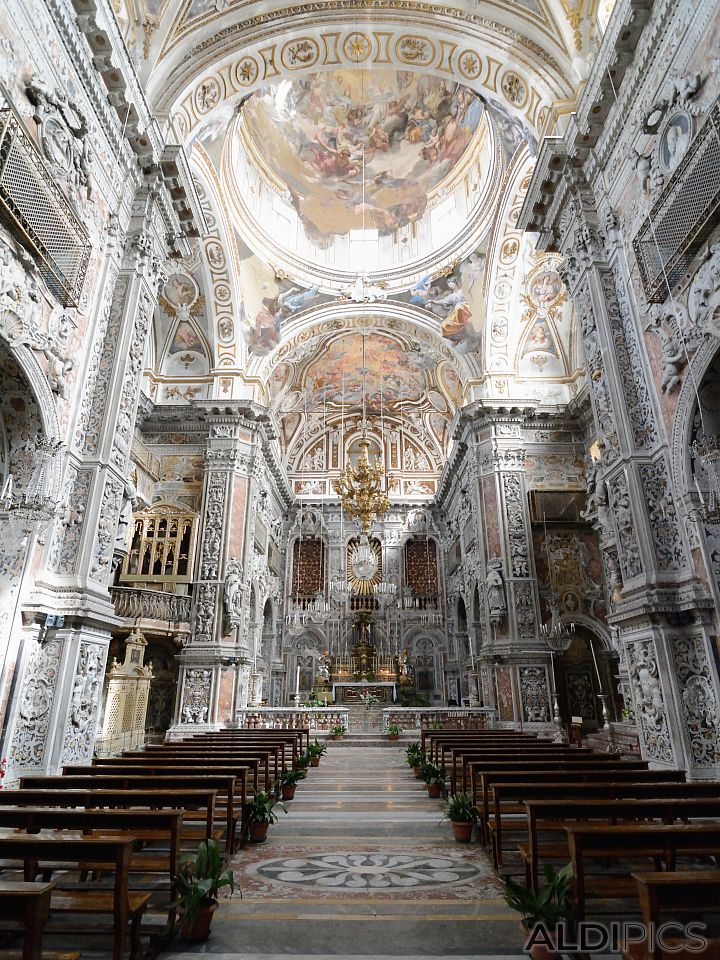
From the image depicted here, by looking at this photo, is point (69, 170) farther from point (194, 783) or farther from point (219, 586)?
point (219, 586)

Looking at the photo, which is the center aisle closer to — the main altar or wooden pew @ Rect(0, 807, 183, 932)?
wooden pew @ Rect(0, 807, 183, 932)

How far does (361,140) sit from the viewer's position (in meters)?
18.2

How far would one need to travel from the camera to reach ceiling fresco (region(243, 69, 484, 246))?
55.0 feet

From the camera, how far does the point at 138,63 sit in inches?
A: 397

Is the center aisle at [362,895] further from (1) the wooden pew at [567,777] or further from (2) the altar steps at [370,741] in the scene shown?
(2) the altar steps at [370,741]

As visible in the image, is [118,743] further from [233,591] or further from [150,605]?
[233,591]

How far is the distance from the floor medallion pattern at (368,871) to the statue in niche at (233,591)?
37.9ft

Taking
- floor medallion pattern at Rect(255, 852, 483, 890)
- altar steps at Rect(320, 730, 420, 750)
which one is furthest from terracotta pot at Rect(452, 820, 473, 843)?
altar steps at Rect(320, 730, 420, 750)

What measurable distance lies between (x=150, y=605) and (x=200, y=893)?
12854mm

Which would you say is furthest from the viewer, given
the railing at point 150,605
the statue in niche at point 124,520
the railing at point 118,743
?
the railing at point 150,605

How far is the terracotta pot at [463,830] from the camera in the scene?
17.5 ft

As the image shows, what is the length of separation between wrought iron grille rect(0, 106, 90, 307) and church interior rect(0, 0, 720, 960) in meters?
0.06

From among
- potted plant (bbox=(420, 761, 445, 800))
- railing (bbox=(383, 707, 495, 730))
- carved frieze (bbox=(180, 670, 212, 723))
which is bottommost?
potted plant (bbox=(420, 761, 445, 800))

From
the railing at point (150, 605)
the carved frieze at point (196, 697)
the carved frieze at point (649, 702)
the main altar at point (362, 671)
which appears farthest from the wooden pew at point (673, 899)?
the main altar at point (362, 671)
